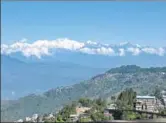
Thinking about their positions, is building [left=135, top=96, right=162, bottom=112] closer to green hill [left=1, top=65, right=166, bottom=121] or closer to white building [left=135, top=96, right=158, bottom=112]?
white building [left=135, top=96, right=158, bottom=112]

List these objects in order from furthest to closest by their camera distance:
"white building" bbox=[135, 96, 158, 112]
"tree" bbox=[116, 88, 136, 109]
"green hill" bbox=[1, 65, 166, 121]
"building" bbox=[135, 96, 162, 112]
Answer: "green hill" bbox=[1, 65, 166, 121] → "white building" bbox=[135, 96, 158, 112] → "building" bbox=[135, 96, 162, 112] → "tree" bbox=[116, 88, 136, 109]

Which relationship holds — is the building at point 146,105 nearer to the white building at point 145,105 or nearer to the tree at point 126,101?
the white building at point 145,105

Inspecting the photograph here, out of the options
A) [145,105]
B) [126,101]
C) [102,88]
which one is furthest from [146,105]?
[102,88]

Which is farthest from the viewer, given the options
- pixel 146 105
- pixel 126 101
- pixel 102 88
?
pixel 102 88

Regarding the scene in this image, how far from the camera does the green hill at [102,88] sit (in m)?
74.9

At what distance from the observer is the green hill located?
74931 mm

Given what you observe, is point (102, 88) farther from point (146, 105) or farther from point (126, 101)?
point (126, 101)

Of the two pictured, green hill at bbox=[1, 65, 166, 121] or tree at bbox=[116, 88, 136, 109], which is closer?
tree at bbox=[116, 88, 136, 109]

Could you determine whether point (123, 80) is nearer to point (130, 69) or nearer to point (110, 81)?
point (110, 81)

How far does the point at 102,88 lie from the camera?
3915 inches

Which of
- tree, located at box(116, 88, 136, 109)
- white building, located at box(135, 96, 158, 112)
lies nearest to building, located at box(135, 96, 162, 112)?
white building, located at box(135, 96, 158, 112)

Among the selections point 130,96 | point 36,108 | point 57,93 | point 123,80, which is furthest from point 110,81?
point 130,96

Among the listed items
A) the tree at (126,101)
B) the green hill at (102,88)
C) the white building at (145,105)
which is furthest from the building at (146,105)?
the green hill at (102,88)

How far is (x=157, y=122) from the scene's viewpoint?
14.2 ft
